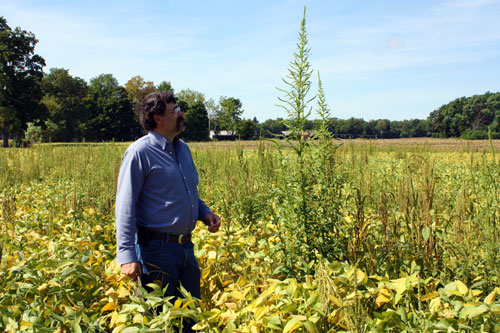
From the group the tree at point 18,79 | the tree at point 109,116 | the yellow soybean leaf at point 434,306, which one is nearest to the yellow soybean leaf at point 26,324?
the yellow soybean leaf at point 434,306

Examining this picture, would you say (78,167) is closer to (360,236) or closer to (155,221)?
(155,221)

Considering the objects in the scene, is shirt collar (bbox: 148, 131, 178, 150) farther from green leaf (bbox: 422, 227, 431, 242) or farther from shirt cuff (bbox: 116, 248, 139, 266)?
green leaf (bbox: 422, 227, 431, 242)

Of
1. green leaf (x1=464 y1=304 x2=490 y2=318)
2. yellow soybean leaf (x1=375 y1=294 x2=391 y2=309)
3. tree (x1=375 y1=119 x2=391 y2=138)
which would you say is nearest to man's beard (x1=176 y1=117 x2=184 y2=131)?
yellow soybean leaf (x1=375 y1=294 x2=391 y2=309)

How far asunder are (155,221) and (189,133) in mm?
67785

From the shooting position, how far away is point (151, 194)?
237cm

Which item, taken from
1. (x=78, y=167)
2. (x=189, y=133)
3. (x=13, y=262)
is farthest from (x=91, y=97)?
(x=13, y=262)

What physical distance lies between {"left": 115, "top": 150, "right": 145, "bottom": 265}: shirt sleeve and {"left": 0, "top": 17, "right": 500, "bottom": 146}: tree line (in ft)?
3.63

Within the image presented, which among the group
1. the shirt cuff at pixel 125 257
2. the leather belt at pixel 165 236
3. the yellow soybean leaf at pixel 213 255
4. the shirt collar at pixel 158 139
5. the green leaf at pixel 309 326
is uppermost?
the shirt collar at pixel 158 139

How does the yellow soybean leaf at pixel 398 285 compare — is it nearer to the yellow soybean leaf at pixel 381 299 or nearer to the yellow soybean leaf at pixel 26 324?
the yellow soybean leaf at pixel 381 299

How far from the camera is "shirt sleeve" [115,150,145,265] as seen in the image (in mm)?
2168

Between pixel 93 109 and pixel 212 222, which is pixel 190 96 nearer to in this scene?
pixel 93 109

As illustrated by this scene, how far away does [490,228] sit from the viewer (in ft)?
8.25

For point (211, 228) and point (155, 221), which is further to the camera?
point (211, 228)

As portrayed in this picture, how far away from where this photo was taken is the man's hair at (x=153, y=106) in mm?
2441
